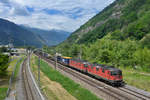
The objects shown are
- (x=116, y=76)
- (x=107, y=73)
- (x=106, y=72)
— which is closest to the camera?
(x=116, y=76)

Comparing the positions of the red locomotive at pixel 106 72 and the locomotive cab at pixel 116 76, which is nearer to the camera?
the locomotive cab at pixel 116 76

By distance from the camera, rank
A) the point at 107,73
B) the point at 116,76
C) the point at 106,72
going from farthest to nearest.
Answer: the point at 106,72 < the point at 107,73 < the point at 116,76

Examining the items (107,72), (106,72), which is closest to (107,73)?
(107,72)

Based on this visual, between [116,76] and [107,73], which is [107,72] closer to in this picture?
[107,73]

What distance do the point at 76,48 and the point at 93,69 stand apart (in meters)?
53.7

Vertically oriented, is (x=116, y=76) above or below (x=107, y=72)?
below

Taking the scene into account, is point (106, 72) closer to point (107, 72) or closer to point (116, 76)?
point (107, 72)

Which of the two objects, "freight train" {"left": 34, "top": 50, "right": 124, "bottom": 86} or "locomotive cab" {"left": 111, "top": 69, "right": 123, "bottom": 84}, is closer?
"locomotive cab" {"left": 111, "top": 69, "right": 123, "bottom": 84}

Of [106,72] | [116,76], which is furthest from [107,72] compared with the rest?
[116,76]

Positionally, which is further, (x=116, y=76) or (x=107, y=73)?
(x=107, y=73)

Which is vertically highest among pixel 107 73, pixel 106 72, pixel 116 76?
pixel 106 72

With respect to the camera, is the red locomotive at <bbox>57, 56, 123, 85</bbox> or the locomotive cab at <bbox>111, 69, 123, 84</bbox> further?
the red locomotive at <bbox>57, 56, 123, 85</bbox>

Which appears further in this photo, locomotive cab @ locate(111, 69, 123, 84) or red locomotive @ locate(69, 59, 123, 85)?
red locomotive @ locate(69, 59, 123, 85)

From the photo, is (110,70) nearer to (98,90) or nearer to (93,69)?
(98,90)
